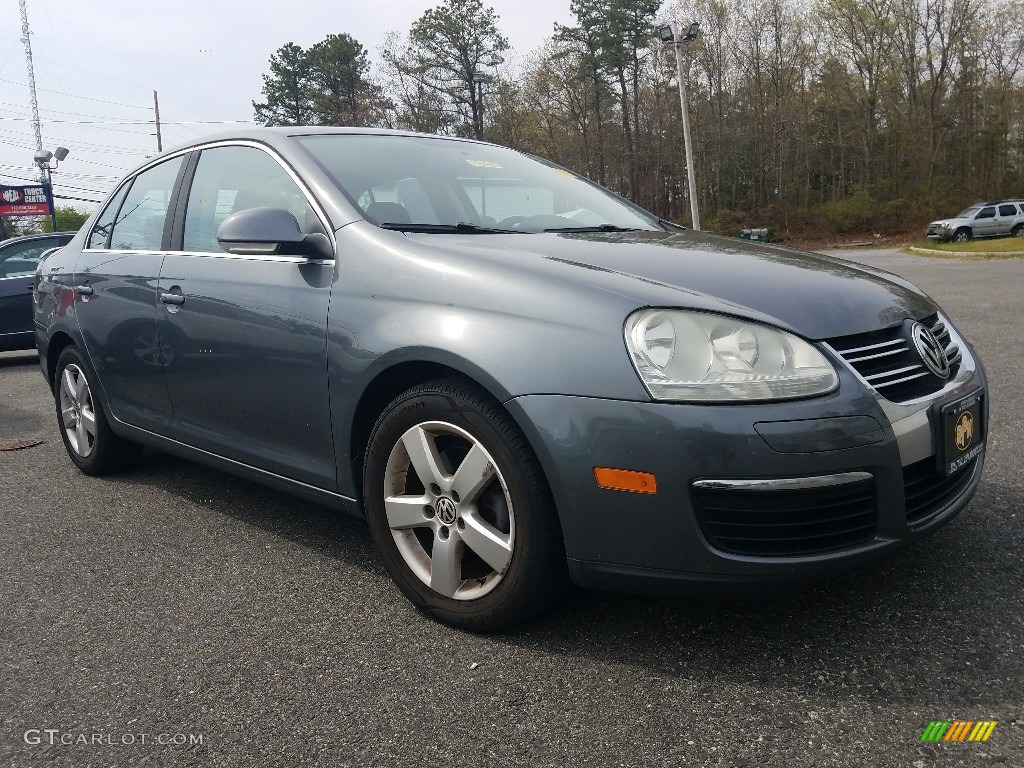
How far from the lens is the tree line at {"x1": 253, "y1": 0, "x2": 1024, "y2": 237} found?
44.5 m

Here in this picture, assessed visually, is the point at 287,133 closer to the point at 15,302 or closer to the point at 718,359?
the point at 718,359

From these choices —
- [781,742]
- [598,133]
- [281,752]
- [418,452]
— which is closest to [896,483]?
[781,742]

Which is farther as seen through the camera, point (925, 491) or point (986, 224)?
point (986, 224)

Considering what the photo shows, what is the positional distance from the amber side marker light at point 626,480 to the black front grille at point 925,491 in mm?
648

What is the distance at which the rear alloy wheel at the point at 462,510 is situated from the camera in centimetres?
221

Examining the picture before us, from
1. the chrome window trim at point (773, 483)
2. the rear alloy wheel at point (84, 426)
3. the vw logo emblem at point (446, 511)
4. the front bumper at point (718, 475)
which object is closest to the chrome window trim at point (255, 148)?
the rear alloy wheel at point (84, 426)

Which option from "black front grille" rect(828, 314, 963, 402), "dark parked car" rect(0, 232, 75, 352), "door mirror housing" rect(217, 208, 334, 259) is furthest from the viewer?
"dark parked car" rect(0, 232, 75, 352)

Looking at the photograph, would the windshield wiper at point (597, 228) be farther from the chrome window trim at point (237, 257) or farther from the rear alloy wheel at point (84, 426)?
the rear alloy wheel at point (84, 426)

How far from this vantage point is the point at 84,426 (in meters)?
4.28

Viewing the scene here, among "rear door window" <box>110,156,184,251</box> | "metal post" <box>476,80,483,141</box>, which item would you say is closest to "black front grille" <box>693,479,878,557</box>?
"rear door window" <box>110,156,184,251</box>

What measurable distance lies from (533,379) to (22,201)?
Result: 38.9m

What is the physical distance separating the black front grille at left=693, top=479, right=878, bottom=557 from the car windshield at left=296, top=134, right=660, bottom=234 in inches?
51.4

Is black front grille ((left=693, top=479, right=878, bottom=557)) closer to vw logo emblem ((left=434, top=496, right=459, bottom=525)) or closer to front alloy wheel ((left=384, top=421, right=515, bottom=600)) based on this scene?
front alloy wheel ((left=384, top=421, right=515, bottom=600))

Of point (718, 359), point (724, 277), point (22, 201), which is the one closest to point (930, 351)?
point (724, 277)
